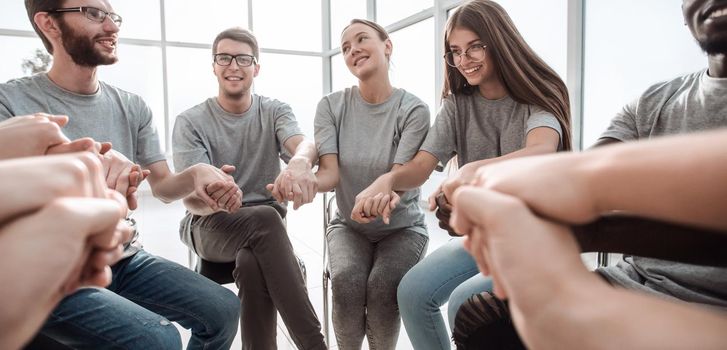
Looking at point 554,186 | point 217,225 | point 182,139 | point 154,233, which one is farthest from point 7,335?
point 154,233

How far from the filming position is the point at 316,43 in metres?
7.28

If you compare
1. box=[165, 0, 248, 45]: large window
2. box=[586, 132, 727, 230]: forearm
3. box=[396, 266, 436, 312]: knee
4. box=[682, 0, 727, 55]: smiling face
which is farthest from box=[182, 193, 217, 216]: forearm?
box=[165, 0, 248, 45]: large window

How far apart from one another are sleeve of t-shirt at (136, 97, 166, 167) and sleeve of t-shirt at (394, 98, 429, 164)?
905 millimetres

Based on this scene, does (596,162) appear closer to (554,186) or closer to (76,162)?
(554,186)

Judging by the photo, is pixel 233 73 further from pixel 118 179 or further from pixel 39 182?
pixel 39 182

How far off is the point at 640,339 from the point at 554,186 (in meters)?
0.17

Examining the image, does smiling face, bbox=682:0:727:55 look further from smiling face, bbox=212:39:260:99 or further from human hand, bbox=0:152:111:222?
smiling face, bbox=212:39:260:99

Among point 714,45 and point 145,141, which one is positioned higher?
point 714,45

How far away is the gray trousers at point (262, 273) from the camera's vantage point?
4.46 feet

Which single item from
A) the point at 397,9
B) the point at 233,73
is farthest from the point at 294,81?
the point at 233,73

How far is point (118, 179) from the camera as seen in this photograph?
3.08ft

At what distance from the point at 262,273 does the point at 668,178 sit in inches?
48.7

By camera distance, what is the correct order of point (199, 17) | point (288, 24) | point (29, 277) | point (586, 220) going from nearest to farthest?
point (29, 277)
point (586, 220)
point (199, 17)
point (288, 24)

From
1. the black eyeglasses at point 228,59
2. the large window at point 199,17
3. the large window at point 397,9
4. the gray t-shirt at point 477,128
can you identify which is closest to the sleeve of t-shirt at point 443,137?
the gray t-shirt at point 477,128
